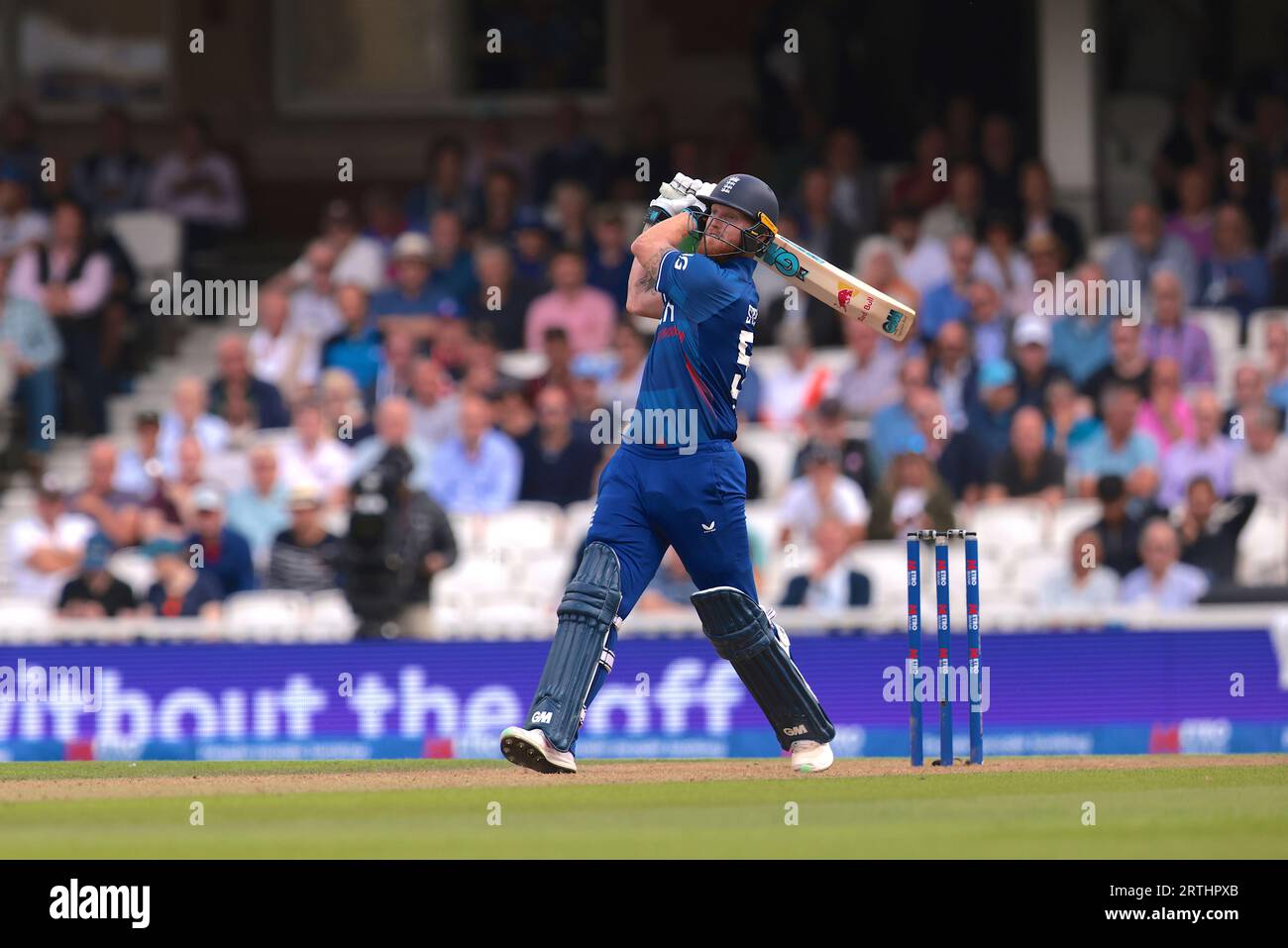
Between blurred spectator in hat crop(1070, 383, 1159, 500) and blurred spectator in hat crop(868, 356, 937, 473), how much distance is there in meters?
1.08

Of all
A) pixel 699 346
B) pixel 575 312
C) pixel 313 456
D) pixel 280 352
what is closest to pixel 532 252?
pixel 575 312

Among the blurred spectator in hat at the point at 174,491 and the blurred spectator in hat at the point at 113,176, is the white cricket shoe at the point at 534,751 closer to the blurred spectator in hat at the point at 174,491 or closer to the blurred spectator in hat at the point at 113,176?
the blurred spectator in hat at the point at 174,491

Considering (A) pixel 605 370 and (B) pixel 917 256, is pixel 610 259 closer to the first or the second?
(A) pixel 605 370

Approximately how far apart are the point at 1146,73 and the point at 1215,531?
592 cm

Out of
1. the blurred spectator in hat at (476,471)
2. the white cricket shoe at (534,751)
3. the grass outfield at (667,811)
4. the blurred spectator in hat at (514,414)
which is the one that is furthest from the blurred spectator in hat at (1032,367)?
the white cricket shoe at (534,751)

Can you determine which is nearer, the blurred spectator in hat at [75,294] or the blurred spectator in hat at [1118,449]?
the blurred spectator in hat at [1118,449]

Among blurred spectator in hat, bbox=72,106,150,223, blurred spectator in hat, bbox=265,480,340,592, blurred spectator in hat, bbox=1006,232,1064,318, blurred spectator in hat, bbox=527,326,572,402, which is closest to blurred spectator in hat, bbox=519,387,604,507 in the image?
blurred spectator in hat, bbox=527,326,572,402

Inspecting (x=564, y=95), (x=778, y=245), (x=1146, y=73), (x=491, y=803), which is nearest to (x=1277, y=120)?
(x=1146, y=73)

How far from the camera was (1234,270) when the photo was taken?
16062mm

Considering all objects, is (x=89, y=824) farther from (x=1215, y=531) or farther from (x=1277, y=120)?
(x=1277, y=120)

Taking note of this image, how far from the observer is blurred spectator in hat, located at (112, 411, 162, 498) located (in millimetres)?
15164

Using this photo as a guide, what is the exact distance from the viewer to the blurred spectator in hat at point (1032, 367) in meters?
15.0

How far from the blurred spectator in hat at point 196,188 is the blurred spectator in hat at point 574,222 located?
9.85 ft

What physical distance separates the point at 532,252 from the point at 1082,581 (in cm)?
504
